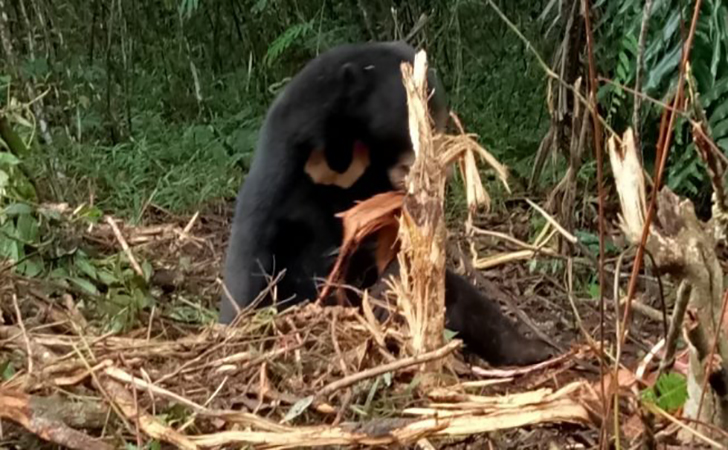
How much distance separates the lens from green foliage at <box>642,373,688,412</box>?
1739mm

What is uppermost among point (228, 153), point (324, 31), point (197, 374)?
point (197, 374)

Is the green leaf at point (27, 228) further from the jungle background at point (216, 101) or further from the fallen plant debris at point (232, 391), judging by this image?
the fallen plant debris at point (232, 391)

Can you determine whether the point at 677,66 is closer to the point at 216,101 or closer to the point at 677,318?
the point at 677,318

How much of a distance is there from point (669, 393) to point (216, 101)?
5.71 m

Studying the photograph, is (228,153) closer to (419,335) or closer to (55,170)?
(55,170)

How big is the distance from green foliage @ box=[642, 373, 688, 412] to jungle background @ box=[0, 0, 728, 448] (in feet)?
3.87

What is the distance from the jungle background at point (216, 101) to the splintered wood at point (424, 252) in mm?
770

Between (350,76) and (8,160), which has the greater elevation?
(350,76)

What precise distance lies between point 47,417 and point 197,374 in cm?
31

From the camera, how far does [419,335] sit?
2127mm

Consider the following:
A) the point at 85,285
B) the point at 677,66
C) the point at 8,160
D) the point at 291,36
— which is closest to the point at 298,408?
the point at 85,285

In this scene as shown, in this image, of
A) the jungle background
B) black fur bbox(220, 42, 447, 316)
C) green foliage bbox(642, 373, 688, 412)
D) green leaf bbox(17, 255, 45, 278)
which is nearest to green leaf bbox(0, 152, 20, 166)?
the jungle background

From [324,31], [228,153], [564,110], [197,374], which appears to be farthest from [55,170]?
[197,374]

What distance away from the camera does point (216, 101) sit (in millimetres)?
7199
